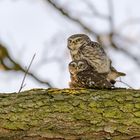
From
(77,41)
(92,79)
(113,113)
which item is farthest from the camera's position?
(77,41)

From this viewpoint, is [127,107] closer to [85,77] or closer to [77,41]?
[85,77]

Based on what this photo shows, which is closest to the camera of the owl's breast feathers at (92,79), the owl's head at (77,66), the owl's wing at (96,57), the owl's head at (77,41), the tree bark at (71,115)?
the tree bark at (71,115)

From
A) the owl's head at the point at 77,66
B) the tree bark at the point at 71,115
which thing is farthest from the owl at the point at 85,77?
the tree bark at the point at 71,115

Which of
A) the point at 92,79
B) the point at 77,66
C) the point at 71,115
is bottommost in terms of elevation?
the point at 71,115

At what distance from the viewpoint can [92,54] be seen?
18.1 ft

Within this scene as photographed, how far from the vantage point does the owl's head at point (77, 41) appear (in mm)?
5848

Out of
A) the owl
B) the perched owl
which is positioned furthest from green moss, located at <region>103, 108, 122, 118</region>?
the perched owl

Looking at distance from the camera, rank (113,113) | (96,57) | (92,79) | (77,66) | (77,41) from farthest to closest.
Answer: (77,41) < (96,57) < (77,66) < (92,79) < (113,113)

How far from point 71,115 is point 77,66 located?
1.01 metres

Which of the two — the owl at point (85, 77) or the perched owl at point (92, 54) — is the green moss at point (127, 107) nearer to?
the owl at point (85, 77)

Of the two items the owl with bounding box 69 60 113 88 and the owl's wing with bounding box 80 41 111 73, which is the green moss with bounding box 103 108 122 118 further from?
the owl's wing with bounding box 80 41 111 73

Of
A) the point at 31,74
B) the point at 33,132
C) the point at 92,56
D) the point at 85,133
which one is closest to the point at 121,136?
the point at 85,133

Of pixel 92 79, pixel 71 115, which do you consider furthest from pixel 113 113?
pixel 92 79

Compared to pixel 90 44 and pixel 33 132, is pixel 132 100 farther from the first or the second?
pixel 90 44
